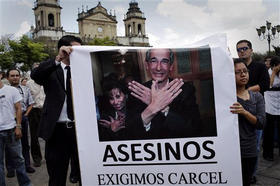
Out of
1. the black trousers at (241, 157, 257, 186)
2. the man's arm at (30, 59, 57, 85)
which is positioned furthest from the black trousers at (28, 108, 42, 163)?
the black trousers at (241, 157, 257, 186)

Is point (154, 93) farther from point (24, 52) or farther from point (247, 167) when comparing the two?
point (24, 52)

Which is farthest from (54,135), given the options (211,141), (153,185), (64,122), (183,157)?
(211,141)

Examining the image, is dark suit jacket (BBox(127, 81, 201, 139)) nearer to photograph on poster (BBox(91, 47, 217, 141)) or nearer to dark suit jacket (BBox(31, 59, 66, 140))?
photograph on poster (BBox(91, 47, 217, 141))

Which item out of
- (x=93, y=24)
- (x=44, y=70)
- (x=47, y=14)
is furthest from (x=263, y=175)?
(x=93, y=24)

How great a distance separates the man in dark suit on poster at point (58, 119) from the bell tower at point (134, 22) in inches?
3117

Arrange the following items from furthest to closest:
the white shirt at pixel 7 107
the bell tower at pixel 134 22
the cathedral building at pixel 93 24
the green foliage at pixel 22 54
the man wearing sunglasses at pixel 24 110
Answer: the bell tower at pixel 134 22 < the cathedral building at pixel 93 24 < the green foliage at pixel 22 54 < the man wearing sunglasses at pixel 24 110 < the white shirt at pixel 7 107

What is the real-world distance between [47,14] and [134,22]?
84.2 feet

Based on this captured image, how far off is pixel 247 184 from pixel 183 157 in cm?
70

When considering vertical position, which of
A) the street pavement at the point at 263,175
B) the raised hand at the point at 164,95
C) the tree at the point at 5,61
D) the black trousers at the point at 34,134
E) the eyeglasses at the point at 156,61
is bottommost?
the street pavement at the point at 263,175

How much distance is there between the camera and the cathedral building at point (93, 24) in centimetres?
6719

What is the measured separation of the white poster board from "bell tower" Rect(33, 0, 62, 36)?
227ft

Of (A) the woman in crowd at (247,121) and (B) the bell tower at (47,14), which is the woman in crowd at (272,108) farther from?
(B) the bell tower at (47,14)

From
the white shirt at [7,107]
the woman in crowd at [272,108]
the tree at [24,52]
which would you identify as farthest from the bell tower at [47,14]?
the woman in crowd at [272,108]

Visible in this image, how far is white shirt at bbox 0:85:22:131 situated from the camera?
12.0 feet
